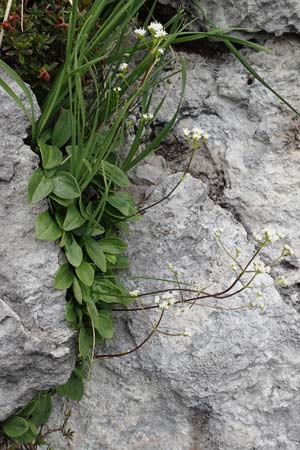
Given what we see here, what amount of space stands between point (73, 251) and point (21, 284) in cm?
21

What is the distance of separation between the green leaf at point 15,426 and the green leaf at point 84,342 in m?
0.33

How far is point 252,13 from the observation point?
255 centimetres

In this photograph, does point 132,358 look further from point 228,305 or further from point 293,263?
point 293,263

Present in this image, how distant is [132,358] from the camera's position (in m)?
2.37

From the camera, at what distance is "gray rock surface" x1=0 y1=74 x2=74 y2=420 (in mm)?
2064

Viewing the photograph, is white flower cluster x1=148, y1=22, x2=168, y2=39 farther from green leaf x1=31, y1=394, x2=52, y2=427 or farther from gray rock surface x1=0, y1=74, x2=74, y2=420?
green leaf x1=31, y1=394, x2=52, y2=427

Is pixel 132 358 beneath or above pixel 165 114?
beneath

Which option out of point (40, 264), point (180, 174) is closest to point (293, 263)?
point (180, 174)

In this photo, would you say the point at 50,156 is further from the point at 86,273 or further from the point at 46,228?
the point at 86,273

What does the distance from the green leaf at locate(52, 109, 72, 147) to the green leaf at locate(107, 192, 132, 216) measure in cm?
27

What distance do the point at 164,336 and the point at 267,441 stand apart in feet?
1.87

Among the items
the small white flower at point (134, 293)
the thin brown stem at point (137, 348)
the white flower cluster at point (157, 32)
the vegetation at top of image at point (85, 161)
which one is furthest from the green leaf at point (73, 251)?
the white flower cluster at point (157, 32)

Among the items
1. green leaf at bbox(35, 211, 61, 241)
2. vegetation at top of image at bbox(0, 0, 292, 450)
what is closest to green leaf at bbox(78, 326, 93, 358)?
vegetation at top of image at bbox(0, 0, 292, 450)

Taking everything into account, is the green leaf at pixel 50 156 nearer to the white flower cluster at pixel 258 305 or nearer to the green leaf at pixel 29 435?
the white flower cluster at pixel 258 305
